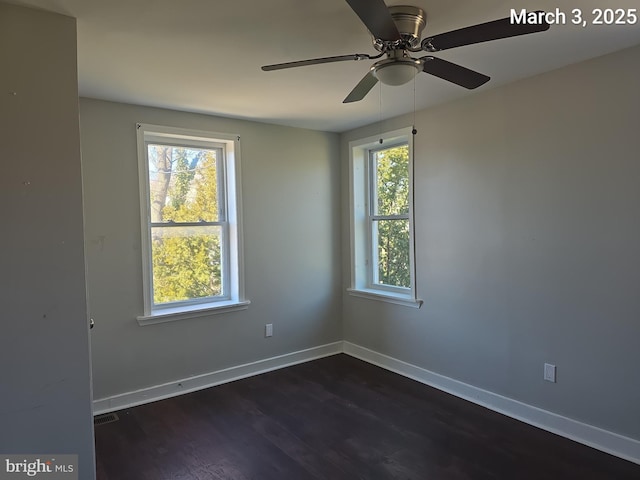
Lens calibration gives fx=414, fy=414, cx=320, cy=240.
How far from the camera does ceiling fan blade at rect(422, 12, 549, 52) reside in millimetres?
1465

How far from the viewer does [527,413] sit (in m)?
2.86

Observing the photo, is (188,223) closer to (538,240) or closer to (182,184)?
(182,184)

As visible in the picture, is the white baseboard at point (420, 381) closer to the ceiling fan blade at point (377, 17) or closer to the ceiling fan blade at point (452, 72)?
the ceiling fan blade at point (452, 72)

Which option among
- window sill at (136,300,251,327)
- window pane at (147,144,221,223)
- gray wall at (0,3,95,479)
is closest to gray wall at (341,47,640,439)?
window sill at (136,300,251,327)

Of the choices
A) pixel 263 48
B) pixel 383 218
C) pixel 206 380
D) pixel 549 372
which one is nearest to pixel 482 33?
pixel 263 48

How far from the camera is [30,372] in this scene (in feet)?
5.85

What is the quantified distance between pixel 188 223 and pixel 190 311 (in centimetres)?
75

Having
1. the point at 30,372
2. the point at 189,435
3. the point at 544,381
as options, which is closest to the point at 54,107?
the point at 30,372

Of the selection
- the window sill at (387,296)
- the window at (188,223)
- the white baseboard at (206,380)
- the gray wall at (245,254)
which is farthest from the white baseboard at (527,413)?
the window at (188,223)

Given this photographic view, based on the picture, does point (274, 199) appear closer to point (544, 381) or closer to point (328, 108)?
point (328, 108)

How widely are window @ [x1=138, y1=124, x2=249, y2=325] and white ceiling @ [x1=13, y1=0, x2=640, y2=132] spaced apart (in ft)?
1.30

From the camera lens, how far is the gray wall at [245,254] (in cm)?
309

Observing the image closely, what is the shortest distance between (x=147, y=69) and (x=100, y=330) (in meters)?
1.91

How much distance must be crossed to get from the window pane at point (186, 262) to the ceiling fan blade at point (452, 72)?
95.3 inches
